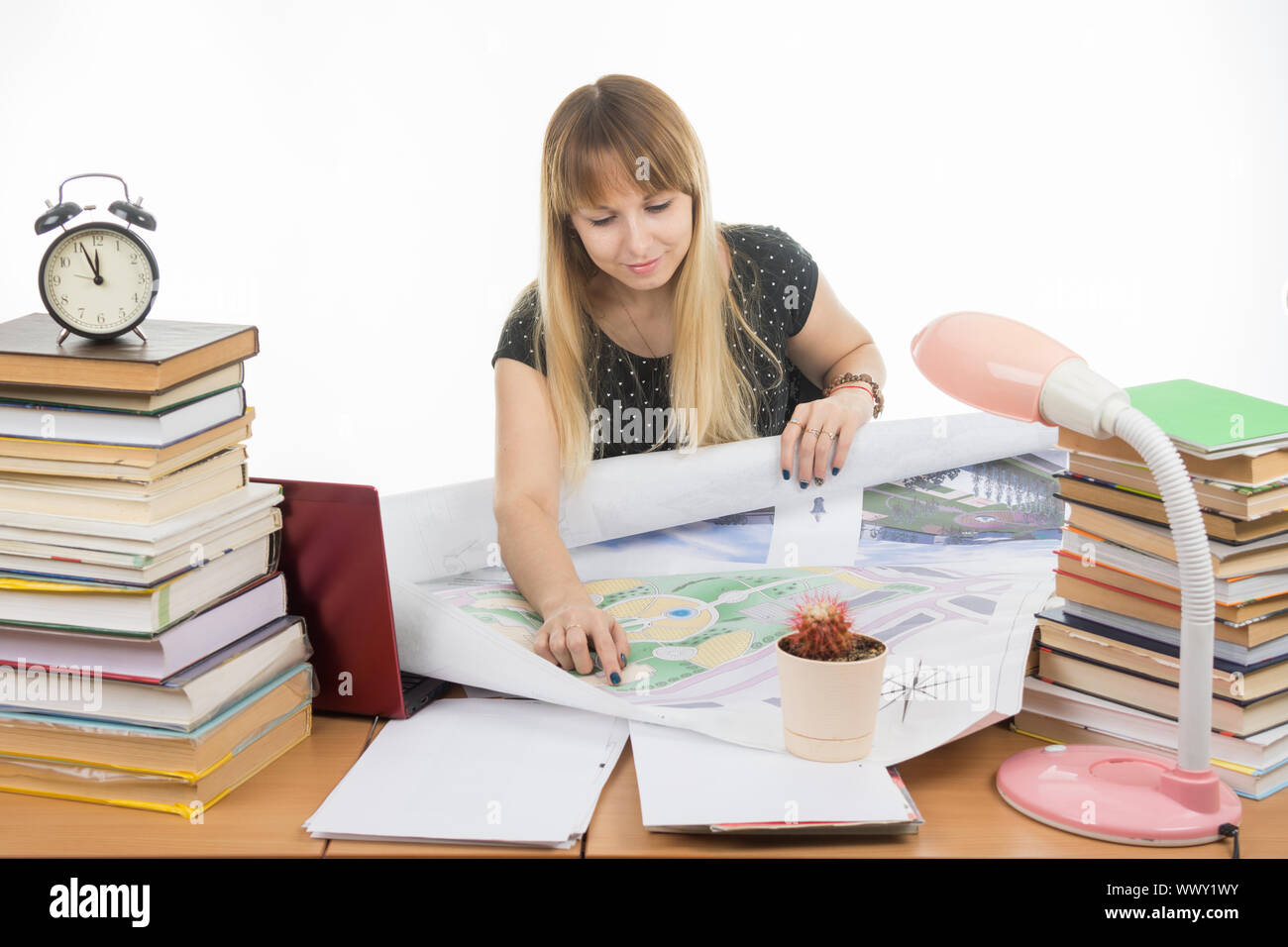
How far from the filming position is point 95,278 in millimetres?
933

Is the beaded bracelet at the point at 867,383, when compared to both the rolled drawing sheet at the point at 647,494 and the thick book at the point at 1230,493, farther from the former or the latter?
the thick book at the point at 1230,493

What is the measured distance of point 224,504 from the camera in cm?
93

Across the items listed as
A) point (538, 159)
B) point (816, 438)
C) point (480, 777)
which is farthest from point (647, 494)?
point (538, 159)

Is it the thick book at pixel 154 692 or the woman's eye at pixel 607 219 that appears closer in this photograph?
the thick book at pixel 154 692

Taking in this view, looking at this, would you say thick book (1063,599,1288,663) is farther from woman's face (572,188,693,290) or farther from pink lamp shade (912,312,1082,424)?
woman's face (572,188,693,290)

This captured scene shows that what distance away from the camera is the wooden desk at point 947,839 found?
0.76 metres

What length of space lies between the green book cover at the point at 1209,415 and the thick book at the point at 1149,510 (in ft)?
0.18

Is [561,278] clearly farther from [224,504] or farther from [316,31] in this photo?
[316,31]

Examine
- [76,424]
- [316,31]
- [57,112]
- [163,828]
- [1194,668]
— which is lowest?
[163,828]

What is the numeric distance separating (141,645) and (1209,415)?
824 mm

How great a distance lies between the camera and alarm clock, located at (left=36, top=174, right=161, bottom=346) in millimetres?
929

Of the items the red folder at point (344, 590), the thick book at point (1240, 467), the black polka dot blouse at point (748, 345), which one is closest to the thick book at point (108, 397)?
the red folder at point (344, 590)

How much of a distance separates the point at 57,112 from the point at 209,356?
3.80 meters

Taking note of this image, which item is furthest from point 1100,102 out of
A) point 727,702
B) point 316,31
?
point 727,702
